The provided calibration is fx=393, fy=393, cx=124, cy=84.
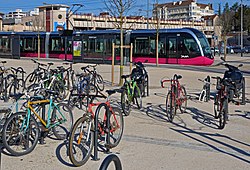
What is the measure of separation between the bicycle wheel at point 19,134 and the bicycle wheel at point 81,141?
2.61 feet

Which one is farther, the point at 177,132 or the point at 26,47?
the point at 26,47

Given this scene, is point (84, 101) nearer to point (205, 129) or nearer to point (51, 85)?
point (51, 85)

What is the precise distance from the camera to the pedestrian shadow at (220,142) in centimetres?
633

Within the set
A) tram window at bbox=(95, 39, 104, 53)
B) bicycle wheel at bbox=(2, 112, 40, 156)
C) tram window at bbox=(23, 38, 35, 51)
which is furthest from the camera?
tram window at bbox=(23, 38, 35, 51)

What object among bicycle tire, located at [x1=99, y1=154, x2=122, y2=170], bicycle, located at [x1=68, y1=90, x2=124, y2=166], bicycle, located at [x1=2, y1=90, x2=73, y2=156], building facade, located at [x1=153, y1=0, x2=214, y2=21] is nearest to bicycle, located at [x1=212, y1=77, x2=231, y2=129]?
bicycle, located at [x1=68, y1=90, x2=124, y2=166]

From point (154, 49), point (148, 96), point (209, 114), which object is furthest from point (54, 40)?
point (209, 114)

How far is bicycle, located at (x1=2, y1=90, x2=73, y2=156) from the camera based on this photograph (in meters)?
5.97

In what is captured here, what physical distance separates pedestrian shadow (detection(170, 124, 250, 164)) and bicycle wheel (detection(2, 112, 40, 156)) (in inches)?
116

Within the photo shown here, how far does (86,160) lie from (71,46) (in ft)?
99.9

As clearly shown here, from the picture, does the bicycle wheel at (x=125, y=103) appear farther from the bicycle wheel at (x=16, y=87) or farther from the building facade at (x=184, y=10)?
the building facade at (x=184, y=10)

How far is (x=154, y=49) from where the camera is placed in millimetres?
30391

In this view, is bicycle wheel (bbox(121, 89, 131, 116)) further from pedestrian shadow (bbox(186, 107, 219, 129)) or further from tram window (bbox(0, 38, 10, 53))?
tram window (bbox(0, 38, 10, 53))

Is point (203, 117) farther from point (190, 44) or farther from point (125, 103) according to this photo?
point (190, 44)

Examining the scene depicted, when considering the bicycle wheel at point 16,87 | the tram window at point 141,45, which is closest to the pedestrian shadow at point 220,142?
the bicycle wheel at point 16,87
